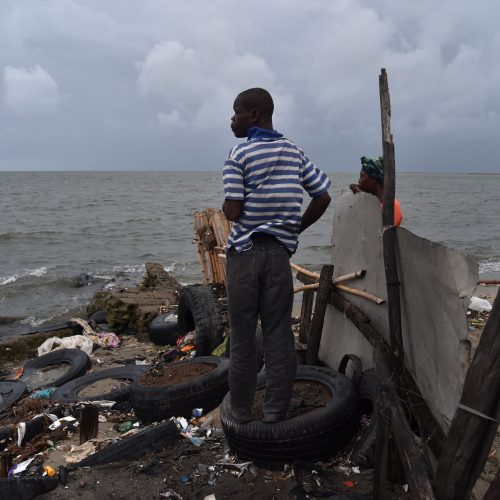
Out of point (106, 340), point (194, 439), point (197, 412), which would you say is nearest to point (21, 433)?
point (197, 412)

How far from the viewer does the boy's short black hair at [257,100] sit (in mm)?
3393

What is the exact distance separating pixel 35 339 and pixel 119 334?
151 cm

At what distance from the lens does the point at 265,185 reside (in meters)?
3.30

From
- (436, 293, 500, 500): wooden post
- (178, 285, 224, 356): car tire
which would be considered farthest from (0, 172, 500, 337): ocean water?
(436, 293, 500, 500): wooden post

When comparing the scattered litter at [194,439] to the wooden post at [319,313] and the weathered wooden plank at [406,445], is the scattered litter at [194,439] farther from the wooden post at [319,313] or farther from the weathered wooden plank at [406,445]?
the weathered wooden plank at [406,445]

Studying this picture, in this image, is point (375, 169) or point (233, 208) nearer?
point (233, 208)

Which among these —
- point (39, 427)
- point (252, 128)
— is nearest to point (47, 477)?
point (39, 427)

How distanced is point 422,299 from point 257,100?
1.66 m

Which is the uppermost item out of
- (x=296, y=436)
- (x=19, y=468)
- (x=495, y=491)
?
(x=495, y=491)

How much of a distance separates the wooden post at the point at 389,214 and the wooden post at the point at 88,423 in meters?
2.91

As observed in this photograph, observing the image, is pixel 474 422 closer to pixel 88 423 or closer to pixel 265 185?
pixel 265 185

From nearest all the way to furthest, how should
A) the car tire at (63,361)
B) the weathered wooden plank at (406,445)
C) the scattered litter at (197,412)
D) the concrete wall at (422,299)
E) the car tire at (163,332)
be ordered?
the weathered wooden plank at (406,445) → the concrete wall at (422,299) → the scattered litter at (197,412) → the car tire at (63,361) → the car tire at (163,332)

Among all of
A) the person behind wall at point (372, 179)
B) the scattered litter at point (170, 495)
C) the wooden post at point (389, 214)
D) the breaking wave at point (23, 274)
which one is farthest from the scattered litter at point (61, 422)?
the breaking wave at point (23, 274)

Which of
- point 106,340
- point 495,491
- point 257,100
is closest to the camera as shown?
point 495,491
